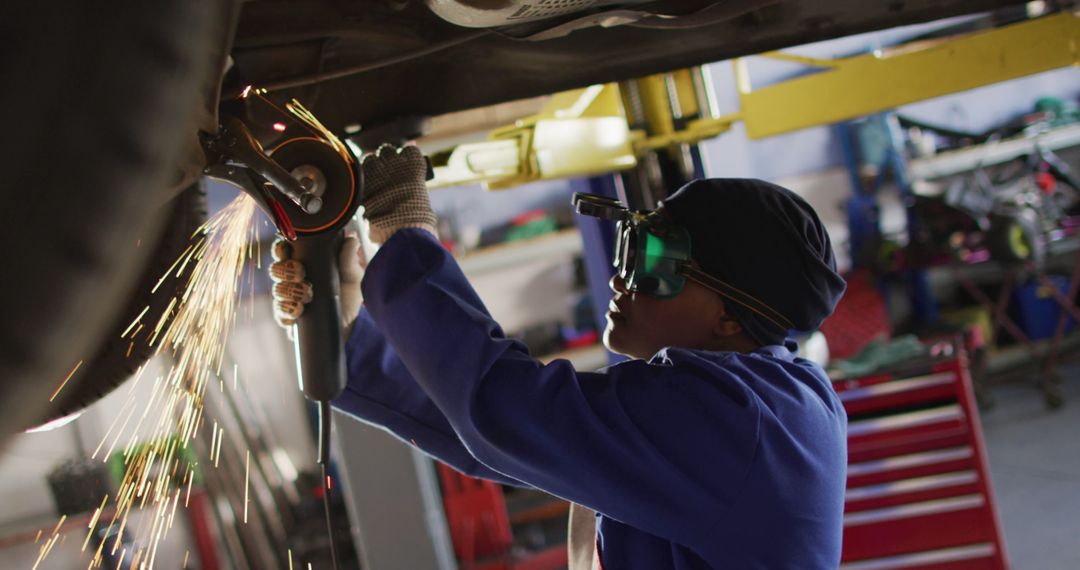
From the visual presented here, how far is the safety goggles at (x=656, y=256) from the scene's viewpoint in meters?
1.33

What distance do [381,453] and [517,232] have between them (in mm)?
2410

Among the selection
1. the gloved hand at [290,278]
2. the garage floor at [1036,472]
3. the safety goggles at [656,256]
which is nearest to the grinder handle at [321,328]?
the gloved hand at [290,278]

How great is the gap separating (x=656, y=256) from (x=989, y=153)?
6.10m

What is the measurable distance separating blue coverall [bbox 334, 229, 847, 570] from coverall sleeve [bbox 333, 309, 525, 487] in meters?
0.25

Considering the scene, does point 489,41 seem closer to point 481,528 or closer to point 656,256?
point 656,256

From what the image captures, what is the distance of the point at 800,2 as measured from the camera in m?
1.27

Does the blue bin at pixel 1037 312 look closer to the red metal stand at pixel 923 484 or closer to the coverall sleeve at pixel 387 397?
the red metal stand at pixel 923 484

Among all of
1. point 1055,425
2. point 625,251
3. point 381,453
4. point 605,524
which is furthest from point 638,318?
point 1055,425

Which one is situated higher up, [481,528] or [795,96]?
[795,96]

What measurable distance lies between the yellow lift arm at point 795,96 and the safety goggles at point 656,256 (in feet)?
1.46

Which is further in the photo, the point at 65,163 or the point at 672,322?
the point at 672,322

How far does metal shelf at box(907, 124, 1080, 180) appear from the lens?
6.39 metres

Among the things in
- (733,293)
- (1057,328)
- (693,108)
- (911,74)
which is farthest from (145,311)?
(1057,328)

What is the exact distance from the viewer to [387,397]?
143 centimetres
